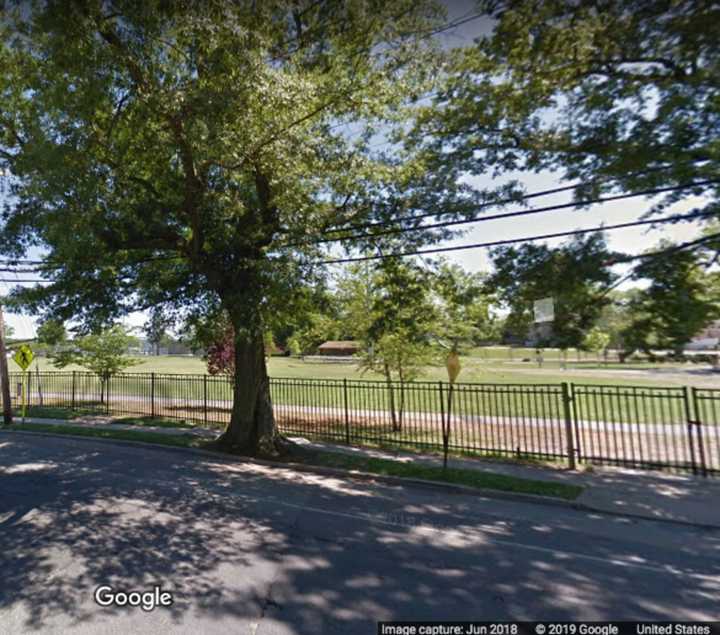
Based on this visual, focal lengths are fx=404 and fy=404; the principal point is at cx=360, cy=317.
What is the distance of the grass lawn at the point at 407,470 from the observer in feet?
24.0

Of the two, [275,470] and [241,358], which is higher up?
[241,358]

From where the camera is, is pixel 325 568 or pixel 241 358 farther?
pixel 241 358

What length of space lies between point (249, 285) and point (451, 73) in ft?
22.0

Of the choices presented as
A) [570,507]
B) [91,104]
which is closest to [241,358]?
[91,104]

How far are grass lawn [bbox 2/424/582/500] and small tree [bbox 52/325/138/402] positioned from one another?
8.93m

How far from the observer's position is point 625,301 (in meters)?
7.75

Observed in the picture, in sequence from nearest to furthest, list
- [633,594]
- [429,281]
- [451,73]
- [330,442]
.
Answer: [633,594], [451,73], [429,281], [330,442]

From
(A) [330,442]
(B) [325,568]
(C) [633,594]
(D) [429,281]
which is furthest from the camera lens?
(A) [330,442]

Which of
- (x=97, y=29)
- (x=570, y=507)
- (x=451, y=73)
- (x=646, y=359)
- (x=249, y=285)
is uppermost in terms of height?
(x=451, y=73)

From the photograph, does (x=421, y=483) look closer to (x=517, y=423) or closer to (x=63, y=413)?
(x=517, y=423)

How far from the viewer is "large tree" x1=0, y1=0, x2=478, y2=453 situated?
6.79m

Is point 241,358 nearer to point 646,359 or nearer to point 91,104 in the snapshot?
point 91,104

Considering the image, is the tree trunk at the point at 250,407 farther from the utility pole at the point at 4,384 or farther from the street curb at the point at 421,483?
the utility pole at the point at 4,384

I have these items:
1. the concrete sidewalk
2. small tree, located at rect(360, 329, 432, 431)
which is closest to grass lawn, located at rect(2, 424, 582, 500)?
the concrete sidewalk
